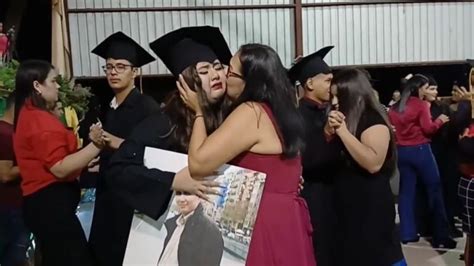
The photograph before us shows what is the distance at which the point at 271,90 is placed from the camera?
187cm

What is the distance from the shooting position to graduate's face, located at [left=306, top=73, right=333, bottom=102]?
10.3 feet

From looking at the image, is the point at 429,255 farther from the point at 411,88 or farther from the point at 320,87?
the point at 320,87

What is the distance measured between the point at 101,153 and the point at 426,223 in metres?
3.24

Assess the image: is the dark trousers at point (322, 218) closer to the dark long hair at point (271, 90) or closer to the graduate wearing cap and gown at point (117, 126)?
the graduate wearing cap and gown at point (117, 126)

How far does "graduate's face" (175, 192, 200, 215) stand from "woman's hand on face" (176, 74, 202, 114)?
25 centimetres

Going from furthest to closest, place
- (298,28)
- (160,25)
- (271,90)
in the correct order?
(298,28), (160,25), (271,90)

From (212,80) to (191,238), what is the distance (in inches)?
18.9

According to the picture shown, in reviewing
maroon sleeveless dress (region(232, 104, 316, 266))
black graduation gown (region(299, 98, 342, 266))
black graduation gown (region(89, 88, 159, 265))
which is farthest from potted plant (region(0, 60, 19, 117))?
maroon sleeveless dress (region(232, 104, 316, 266))

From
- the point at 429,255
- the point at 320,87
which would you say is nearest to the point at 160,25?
the point at 320,87

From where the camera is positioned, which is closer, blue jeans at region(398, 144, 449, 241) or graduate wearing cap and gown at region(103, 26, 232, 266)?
graduate wearing cap and gown at region(103, 26, 232, 266)

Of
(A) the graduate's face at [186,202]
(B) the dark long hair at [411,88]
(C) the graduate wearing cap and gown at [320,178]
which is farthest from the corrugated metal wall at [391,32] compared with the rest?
(A) the graduate's face at [186,202]

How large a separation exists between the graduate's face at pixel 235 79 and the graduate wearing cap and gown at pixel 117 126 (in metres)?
0.64

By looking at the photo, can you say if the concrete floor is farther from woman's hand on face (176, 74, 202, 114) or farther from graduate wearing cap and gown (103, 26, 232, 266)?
woman's hand on face (176, 74, 202, 114)

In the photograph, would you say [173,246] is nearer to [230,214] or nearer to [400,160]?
[230,214]
